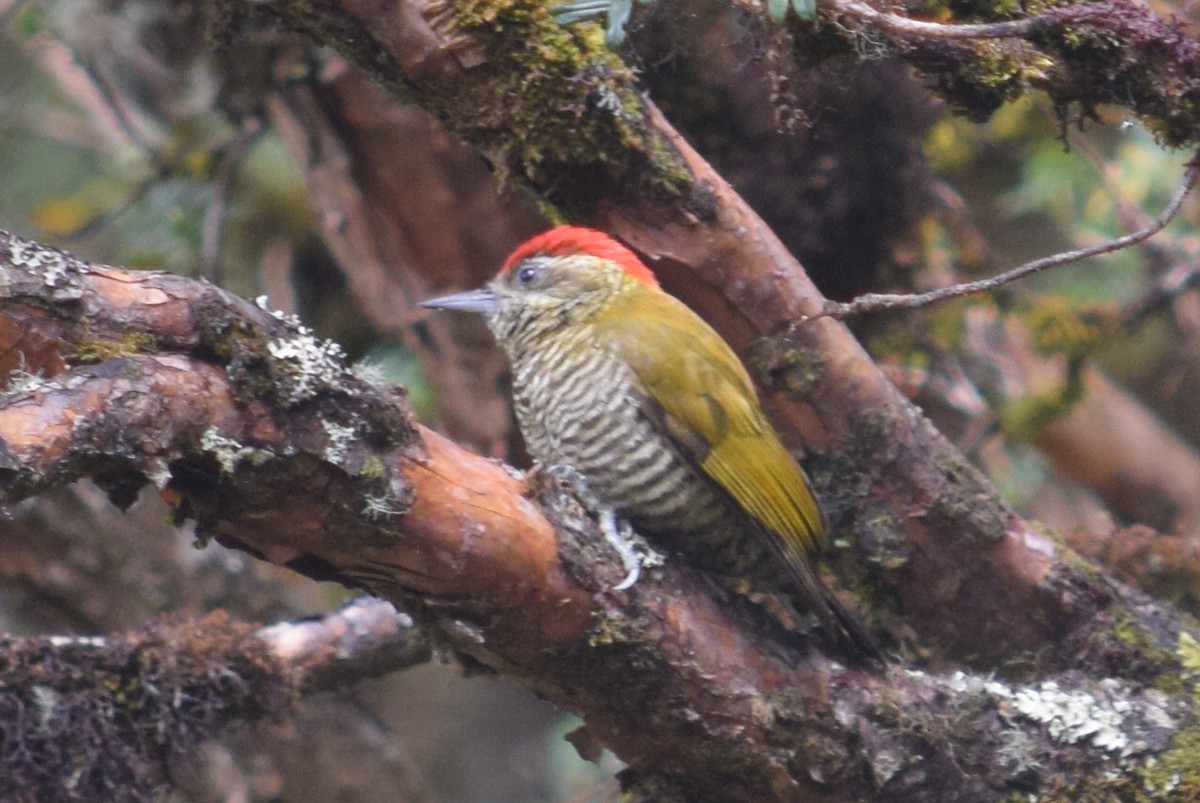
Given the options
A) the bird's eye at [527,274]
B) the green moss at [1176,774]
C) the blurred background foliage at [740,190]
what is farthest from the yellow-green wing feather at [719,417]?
the green moss at [1176,774]

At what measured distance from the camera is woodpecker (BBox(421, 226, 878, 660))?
3244mm

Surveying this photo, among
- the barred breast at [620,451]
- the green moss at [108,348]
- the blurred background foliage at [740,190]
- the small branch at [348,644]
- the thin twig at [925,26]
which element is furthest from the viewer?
the blurred background foliage at [740,190]

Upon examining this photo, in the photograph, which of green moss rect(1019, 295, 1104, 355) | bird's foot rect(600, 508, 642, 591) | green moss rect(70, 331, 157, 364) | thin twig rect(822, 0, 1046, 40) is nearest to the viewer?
green moss rect(70, 331, 157, 364)

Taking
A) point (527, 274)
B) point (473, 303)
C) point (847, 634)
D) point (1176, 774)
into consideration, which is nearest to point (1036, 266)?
point (847, 634)

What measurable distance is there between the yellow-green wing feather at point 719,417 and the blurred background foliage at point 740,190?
0.69m

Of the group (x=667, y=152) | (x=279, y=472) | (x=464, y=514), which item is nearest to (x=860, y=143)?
(x=667, y=152)

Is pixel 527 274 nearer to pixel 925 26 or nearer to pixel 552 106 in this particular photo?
pixel 552 106

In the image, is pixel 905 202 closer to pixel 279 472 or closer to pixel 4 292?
pixel 279 472

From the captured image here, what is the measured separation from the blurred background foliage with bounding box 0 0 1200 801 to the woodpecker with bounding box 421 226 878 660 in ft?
2.20

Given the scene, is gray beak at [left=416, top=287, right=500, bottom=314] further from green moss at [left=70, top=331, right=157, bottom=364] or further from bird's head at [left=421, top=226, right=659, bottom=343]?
green moss at [left=70, top=331, right=157, bottom=364]

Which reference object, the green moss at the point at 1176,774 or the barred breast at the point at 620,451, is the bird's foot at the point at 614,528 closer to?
the barred breast at the point at 620,451

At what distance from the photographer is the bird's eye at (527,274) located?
3.79 m

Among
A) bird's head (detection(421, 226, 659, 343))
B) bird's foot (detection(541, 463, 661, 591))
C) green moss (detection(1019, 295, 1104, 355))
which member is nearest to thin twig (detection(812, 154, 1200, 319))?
bird's foot (detection(541, 463, 661, 591))

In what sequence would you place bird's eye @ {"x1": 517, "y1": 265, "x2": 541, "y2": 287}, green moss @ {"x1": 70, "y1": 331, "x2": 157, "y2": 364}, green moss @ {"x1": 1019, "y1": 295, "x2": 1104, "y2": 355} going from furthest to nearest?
green moss @ {"x1": 1019, "y1": 295, "x2": 1104, "y2": 355}
bird's eye @ {"x1": 517, "y1": 265, "x2": 541, "y2": 287}
green moss @ {"x1": 70, "y1": 331, "x2": 157, "y2": 364}
